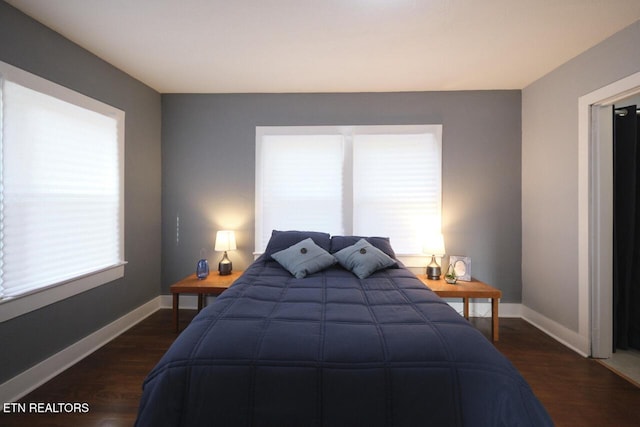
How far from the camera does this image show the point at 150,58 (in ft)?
8.46

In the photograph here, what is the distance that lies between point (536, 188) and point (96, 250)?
4312mm

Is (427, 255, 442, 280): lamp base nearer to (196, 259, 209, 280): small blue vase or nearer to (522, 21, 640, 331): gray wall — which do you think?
(522, 21, 640, 331): gray wall

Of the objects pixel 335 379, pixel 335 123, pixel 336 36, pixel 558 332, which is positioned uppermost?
pixel 336 36

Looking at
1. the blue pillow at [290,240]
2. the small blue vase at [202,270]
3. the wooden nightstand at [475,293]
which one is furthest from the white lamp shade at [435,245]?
the small blue vase at [202,270]

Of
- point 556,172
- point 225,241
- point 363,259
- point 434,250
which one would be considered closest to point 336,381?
point 363,259

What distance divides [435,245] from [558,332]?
1.33m

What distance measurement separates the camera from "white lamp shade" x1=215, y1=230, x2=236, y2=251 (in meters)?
3.12

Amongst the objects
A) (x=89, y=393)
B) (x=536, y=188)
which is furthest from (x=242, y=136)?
(x=536, y=188)

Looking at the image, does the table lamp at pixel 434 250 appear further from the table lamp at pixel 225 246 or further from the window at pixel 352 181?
the table lamp at pixel 225 246

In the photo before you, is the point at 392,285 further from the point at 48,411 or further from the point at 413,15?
the point at 48,411

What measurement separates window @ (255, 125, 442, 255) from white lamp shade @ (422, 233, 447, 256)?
23 cm

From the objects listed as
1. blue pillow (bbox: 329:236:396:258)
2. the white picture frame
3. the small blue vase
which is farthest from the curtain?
the small blue vase

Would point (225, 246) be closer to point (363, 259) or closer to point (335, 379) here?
point (363, 259)

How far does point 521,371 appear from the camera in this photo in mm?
2229
